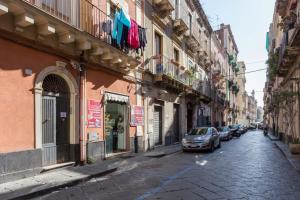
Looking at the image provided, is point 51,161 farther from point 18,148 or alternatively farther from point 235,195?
point 235,195

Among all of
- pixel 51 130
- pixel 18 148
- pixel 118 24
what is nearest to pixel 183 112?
pixel 118 24

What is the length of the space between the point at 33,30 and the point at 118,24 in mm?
4462

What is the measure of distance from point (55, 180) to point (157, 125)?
11833mm

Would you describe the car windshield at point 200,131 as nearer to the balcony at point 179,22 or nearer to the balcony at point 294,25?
the balcony at point 294,25

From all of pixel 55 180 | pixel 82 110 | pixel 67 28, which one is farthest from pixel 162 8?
pixel 55 180

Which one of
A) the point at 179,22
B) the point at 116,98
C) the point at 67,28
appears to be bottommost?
the point at 116,98

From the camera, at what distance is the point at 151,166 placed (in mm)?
12219


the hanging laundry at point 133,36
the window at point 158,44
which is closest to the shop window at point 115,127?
the hanging laundry at point 133,36

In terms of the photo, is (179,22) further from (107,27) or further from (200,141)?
(107,27)

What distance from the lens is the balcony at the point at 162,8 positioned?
1941cm

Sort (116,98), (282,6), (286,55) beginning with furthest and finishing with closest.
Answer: (282,6) → (286,55) → (116,98)

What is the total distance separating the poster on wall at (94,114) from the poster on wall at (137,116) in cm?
304

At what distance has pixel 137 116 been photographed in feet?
54.6

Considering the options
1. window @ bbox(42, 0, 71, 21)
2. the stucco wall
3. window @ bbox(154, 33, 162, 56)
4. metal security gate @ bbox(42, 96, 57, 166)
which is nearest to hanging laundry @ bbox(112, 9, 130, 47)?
window @ bbox(42, 0, 71, 21)
